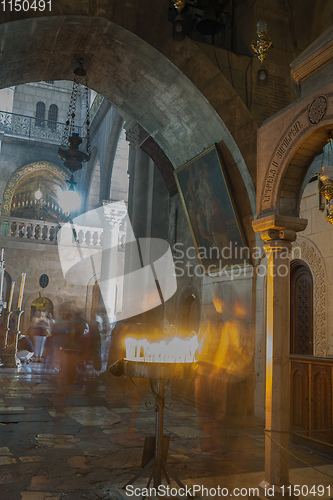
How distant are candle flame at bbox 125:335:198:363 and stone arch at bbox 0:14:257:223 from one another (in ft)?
12.8

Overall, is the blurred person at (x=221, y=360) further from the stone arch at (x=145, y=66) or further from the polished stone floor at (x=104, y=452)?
the stone arch at (x=145, y=66)

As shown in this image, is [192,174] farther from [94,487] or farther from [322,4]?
[94,487]

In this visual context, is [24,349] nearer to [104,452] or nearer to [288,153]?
[104,452]

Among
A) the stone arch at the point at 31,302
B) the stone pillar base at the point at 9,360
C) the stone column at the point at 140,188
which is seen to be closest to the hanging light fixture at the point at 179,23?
the stone column at the point at 140,188

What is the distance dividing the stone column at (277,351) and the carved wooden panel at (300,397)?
6.53 feet

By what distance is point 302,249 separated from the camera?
741 cm

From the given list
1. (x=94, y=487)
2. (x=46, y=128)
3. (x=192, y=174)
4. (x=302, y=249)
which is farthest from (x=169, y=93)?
(x=46, y=128)

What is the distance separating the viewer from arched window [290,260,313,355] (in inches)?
293

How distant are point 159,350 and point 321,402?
282 centimetres

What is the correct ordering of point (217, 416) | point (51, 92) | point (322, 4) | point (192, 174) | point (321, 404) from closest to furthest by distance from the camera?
point (321, 404)
point (217, 416)
point (322, 4)
point (192, 174)
point (51, 92)

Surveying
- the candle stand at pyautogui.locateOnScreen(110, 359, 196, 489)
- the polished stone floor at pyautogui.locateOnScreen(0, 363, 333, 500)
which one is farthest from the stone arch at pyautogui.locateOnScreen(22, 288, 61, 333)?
the candle stand at pyautogui.locateOnScreen(110, 359, 196, 489)

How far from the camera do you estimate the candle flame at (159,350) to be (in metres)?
3.24

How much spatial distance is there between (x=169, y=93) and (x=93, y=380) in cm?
634

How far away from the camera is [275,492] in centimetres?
330
